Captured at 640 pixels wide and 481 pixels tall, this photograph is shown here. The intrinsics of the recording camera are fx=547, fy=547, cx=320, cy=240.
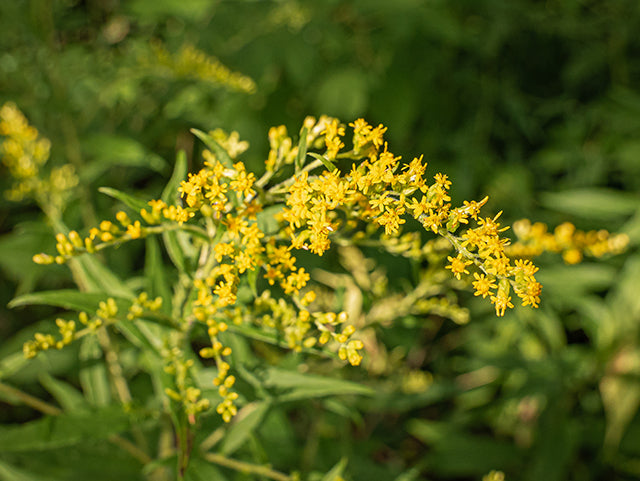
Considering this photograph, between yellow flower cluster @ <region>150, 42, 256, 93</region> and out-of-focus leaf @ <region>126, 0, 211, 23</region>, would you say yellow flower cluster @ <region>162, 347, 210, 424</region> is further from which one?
out-of-focus leaf @ <region>126, 0, 211, 23</region>

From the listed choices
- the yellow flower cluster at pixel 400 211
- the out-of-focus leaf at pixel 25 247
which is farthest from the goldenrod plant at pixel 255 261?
the out-of-focus leaf at pixel 25 247

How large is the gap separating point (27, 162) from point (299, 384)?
1.84 m

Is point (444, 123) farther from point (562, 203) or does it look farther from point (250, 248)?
point (250, 248)

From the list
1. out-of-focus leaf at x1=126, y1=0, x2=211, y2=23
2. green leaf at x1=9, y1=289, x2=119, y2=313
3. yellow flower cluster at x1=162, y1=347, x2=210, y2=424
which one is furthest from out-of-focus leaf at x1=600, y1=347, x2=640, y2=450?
out-of-focus leaf at x1=126, y1=0, x2=211, y2=23

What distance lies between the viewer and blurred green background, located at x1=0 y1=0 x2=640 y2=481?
341 cm

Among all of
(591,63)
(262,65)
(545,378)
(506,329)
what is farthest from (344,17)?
(545,378)

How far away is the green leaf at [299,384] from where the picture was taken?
6.25 ft

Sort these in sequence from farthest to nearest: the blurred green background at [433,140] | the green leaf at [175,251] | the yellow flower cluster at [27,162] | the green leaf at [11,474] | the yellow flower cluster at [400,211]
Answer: the blurred green background at [433,140], the yellow flower cluster at [27,162], the green leaf at [11,474], the green leaf at [175,251], the yellow flower cluster at [400,211]

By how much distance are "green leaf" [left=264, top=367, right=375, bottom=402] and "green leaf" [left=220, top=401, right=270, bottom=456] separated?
11 cm

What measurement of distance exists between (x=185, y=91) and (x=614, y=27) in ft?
12.8

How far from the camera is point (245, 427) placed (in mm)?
2109

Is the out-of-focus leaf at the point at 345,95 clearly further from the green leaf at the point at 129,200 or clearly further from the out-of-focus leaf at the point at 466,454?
the green leaf at the point at 129,200

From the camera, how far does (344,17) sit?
4.87 meters

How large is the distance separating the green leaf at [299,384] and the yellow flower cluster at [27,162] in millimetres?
1616
